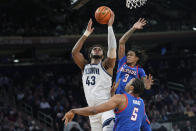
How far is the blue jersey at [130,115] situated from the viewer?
526 cm

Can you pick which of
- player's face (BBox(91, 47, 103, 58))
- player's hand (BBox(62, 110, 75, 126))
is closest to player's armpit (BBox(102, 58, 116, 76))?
player's face (BBox(91, 47, 103, 58))

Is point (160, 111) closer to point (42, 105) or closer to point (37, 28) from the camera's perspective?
point (42, 105)

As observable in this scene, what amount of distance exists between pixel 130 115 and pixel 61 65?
13.6 m

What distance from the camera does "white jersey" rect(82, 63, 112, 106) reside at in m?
6.11

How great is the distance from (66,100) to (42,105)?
1.08 m

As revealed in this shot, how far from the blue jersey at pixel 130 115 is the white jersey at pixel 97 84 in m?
0.81

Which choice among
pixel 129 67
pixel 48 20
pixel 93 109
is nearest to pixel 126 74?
pixel 129 67

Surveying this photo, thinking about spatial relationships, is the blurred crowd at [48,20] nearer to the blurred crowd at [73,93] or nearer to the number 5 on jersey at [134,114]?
the blurred crowd at [73,93]

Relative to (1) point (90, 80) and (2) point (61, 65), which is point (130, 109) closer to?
(1) point (90, 80)

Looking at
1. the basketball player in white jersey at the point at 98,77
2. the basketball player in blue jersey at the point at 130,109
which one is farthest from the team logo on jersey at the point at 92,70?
the basketball player in blue jersey at the point at 130,109

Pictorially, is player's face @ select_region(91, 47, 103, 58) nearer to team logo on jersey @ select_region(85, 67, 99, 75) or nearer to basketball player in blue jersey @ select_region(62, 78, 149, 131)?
team logo on jersey @ select_region(85, 67, 99, 75)

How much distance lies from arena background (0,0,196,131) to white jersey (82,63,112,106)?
5.57 meters

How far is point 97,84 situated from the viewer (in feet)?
20.1

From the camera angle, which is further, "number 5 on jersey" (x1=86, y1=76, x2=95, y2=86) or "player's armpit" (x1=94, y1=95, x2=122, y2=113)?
"number 5 on jersey" (x1=86, y1=76, x2=95, y2=86)
